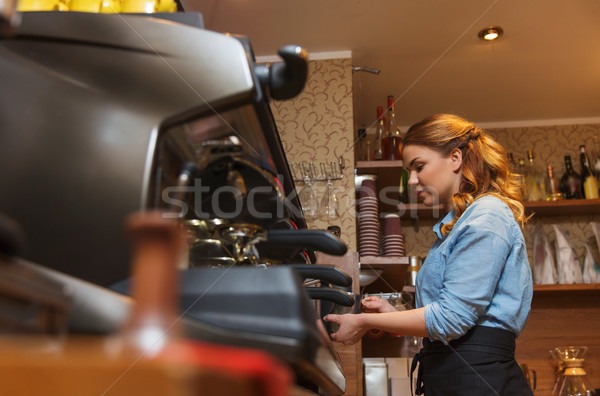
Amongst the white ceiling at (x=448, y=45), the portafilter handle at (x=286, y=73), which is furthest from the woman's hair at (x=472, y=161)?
the white ceiling at (x=448, y=45)

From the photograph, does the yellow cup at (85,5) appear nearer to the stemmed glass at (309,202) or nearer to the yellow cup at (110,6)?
the yellow cup at (110,6)

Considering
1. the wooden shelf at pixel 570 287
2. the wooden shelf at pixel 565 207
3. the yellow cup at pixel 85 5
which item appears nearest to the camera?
the yellow cup at pixel 85 5

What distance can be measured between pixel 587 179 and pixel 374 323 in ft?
8.29

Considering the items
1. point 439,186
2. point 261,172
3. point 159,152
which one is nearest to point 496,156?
point 439,186

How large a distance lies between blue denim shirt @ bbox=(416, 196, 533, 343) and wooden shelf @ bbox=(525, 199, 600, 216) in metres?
1.99

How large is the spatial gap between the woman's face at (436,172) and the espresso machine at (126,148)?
91 cm

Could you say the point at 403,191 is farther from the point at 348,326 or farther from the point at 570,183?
the point at 348,326

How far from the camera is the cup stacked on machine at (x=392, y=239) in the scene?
7.84 feet

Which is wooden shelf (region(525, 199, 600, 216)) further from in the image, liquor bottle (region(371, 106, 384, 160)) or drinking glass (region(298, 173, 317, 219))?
drinking glass (region(298, 173, 317, 219))

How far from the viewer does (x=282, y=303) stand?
41 cm

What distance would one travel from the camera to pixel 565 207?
3.02m

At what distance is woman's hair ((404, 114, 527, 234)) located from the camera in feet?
4.29

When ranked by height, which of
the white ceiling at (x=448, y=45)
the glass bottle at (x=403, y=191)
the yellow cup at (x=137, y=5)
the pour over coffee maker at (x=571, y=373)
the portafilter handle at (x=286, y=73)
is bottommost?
the pour over coffee maker at (x=571, y=373)

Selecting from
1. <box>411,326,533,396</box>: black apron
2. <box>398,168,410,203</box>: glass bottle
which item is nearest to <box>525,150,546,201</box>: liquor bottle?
<box>398,168,410,203</box>: glass bottle
